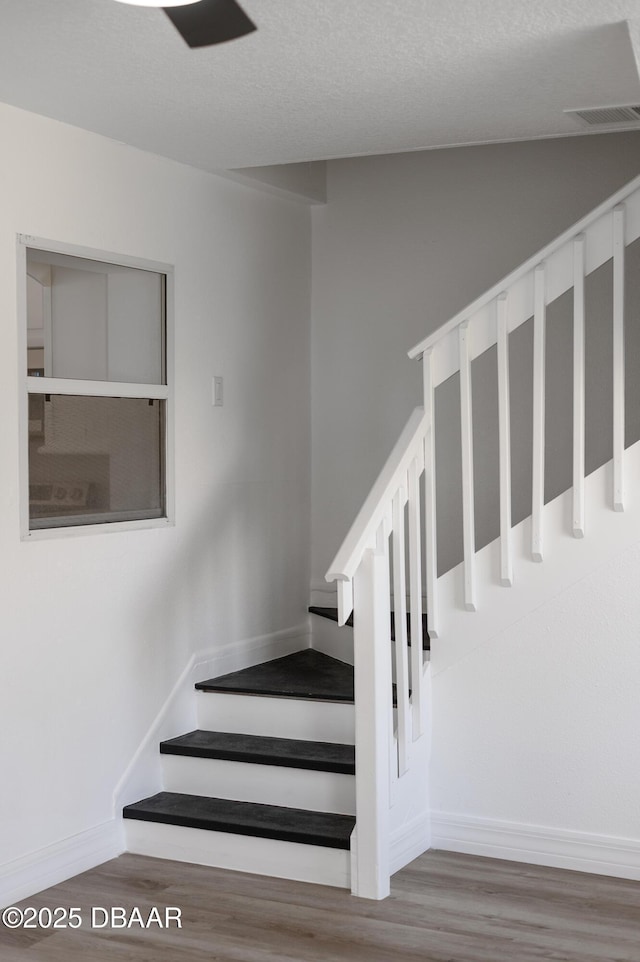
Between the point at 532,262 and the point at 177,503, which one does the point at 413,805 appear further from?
the point at 532,262

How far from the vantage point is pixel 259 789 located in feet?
12.9

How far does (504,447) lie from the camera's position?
12.1 feet

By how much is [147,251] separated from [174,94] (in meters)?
0.86

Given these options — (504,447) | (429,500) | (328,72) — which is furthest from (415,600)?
(328,72)

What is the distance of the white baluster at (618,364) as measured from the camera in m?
3.51

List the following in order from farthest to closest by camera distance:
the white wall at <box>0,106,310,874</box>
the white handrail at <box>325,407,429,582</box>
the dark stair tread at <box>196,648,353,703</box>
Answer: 1. the dark stair tread at <box>196,648,353,703</box>
2. the white wall at <box>0,106,310,874</box>
3. the white handrail at <box>325,407,429,582</box>

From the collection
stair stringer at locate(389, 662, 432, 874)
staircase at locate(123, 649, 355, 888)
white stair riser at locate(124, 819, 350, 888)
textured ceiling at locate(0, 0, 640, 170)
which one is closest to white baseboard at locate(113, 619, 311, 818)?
staircase at locate(123, 649, 355, 888)

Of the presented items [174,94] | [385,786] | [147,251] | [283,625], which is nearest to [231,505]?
[283,625]

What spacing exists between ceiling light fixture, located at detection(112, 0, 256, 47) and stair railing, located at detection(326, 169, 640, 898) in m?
1.61

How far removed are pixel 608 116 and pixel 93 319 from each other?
1865 mm

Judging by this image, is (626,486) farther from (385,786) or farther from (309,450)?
(309,450)

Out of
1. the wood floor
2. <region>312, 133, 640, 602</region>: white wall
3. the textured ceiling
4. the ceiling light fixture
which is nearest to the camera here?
the ceiling light fixture

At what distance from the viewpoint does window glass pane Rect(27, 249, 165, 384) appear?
3539 mm

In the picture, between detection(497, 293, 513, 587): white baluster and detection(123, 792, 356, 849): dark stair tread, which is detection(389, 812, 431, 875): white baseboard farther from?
detection(497, 293, 513, 587): white baluster
